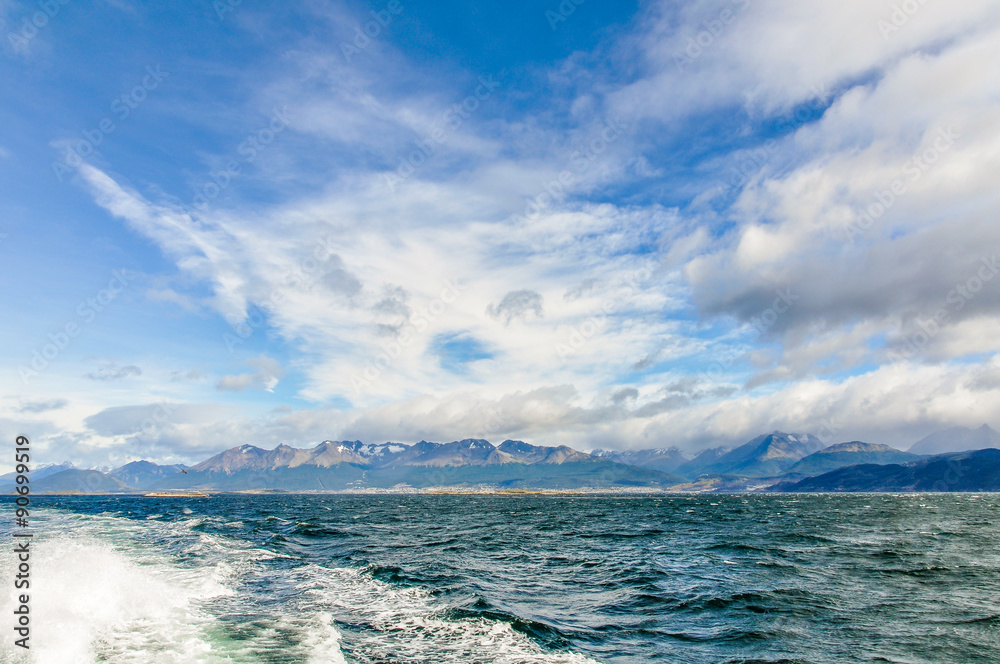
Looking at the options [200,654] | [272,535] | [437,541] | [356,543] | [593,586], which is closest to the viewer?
[200,654]

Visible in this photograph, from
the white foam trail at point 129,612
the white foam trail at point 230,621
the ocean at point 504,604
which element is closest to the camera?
the white foam trail at point 129,612

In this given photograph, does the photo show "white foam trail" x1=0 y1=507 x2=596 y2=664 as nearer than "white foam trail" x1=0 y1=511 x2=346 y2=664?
No

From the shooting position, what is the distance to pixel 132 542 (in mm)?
52750

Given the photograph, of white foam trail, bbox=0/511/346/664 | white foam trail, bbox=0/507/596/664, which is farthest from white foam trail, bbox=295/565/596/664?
white foam trail, bbox=0/511/346/664

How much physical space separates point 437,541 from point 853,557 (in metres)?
42.8

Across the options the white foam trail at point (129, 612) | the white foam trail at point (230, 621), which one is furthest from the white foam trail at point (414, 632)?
the white foam trail at point (129, 612)

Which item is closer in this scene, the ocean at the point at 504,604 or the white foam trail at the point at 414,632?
the white foam trail at the point at 414,632

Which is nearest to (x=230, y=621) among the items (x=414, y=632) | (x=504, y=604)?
(x=414, y=632)

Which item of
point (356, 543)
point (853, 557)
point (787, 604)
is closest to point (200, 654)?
point (787, 604)

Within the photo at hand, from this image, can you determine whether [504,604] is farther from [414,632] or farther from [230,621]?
[230,621]

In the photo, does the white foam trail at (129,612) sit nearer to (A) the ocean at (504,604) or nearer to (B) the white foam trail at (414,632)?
(A) the ocean at (504,604)

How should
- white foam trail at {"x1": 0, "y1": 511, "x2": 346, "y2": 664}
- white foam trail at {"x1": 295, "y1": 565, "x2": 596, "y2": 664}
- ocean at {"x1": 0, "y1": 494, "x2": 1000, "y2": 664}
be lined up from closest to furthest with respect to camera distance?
white foam trail at {"x1": 0, "y1": 511, "x2": 346, "y2": 664}
white foam trail at {"x1": 295, "y1": 565, "x2": 596, "y2": 664}
ocean at {"x1": 0, "y1": 494, "x2": 1000, "y2": 664}

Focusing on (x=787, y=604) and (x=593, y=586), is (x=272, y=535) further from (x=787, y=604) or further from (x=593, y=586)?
(x=787, y=604)

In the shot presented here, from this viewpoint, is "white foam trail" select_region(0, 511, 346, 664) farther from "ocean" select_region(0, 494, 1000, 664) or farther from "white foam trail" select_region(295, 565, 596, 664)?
"white foam trail" select_region(295, 565, 596, 664)
